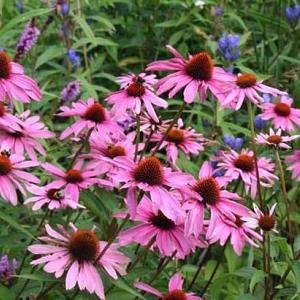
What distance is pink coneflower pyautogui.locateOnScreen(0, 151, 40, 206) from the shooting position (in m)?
1.25

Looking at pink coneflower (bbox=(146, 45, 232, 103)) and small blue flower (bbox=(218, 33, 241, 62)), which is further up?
pink coneflower (bbox=(146, 45, 232, 103))

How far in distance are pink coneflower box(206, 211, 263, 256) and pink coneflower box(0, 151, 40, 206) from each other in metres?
0.33

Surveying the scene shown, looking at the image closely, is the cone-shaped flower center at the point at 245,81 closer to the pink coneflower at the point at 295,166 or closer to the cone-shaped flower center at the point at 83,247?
the pink coneflower at the point at 295,166

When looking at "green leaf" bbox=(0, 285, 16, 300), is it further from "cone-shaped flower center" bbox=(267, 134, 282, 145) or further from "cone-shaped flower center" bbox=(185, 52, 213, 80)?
"cone-shaped flower center" bbox=(267, 134, 282, 145)

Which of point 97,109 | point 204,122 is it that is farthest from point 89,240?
point 204,122

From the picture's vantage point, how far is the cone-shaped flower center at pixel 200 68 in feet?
4.24

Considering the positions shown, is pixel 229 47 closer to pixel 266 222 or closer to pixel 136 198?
pixel 266 222

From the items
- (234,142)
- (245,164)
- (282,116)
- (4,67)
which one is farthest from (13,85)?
(234,142)

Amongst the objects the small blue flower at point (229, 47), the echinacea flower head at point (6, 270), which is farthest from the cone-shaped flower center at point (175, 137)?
the small blue flower at point (229, 47)

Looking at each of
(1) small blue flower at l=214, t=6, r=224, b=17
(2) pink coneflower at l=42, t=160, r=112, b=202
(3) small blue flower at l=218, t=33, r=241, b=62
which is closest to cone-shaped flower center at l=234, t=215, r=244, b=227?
(2) pink coneflower at l=42, t=160, r=112, b=202

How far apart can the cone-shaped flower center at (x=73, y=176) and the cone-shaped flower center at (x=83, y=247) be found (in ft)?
0.59

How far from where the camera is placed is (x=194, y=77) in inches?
51.3

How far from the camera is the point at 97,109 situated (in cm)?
147

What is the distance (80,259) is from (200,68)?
0.39m
